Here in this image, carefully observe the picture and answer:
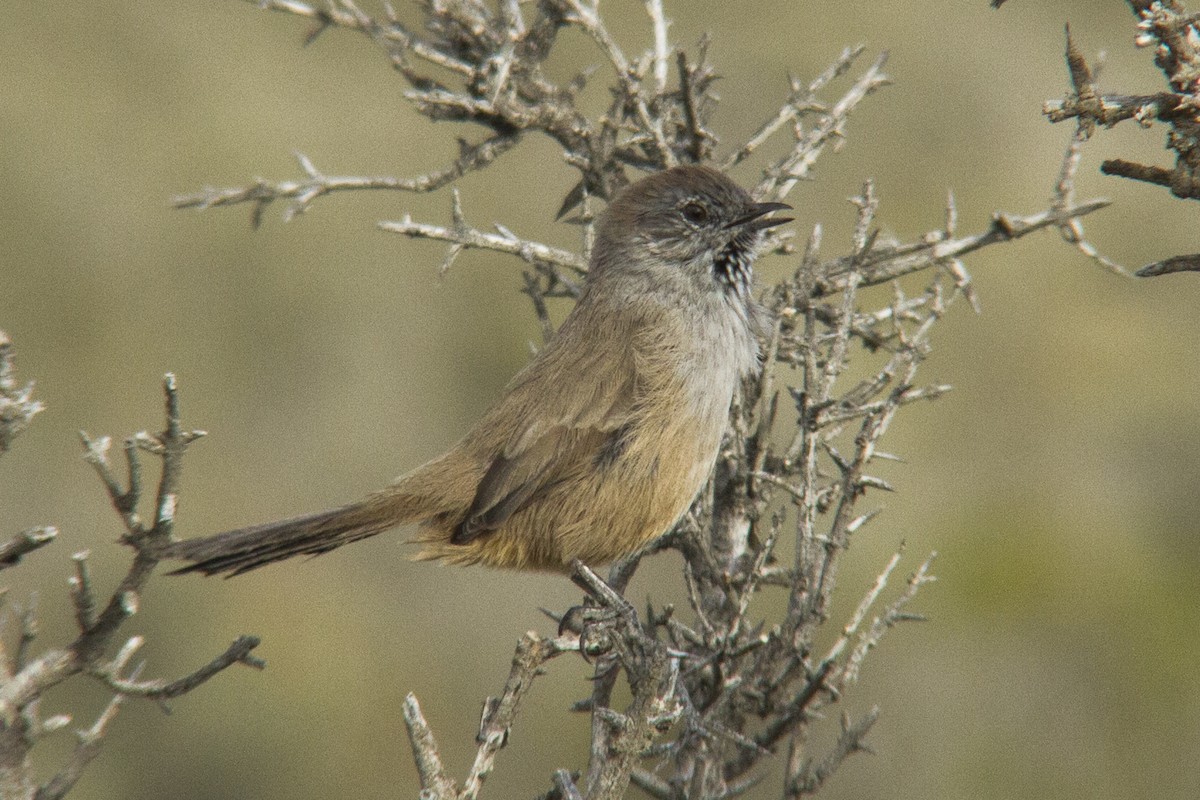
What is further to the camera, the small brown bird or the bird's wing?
the bird's wing

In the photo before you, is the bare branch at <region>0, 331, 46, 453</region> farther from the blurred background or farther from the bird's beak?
the blurred background

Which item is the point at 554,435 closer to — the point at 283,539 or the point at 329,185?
the point at 283,539

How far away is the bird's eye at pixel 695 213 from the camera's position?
14.3ft

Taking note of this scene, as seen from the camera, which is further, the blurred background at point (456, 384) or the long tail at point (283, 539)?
the blurred background at point (456, 384)

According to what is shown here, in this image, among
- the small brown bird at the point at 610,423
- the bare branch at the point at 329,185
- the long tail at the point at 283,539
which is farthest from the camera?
the small brown bird at the point at 610,423

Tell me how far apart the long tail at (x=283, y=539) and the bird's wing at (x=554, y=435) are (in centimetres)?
29

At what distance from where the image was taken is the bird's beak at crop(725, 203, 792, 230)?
4.14 m

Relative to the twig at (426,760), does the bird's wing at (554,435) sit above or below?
above

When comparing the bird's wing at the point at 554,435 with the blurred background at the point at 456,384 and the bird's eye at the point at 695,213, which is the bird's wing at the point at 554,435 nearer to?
the bird's eye at the point at 695,213

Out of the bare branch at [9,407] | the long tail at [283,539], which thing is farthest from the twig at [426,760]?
the long tail at [283,539]

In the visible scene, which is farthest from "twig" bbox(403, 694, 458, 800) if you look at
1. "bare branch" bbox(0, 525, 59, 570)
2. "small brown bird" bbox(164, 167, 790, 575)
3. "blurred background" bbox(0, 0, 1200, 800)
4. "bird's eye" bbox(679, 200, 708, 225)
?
"blurred background" bbox(0, 0, 1200, 800)

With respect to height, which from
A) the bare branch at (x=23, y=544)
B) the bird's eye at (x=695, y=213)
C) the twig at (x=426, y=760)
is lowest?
the twig at (x=426, y=760)

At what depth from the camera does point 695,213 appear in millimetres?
4422

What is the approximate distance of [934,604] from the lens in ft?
20.8
